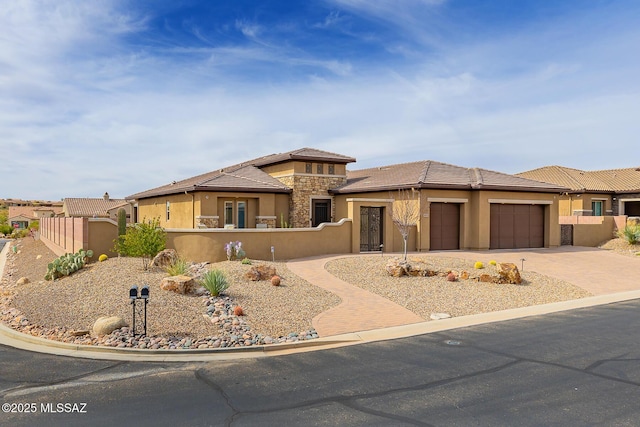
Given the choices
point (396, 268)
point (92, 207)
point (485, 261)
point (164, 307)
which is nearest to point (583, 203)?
point (485, 261)

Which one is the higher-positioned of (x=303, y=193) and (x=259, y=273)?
(x=303, y=193)

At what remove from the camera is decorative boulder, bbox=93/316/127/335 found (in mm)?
11820

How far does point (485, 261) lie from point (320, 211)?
1142 centimetres

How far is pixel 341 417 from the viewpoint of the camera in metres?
6.95

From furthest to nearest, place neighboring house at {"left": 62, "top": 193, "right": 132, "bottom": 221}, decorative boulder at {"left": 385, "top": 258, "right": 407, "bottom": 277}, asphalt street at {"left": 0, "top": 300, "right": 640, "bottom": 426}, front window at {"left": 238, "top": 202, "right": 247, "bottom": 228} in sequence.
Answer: neighboring house at {"left": 62, "top": 193, "right": 132, "bottom": 221}, front window at {"left": 238, "top": 202, "right": 247, "bottom": 228}, decorative boulder at {"left": 385, "top": 258, "right": 407, "bottom": 277}, asphalt street at {"left": 0, "top": 300, "right": 640, "bottom": 426}

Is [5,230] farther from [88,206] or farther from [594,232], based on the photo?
[594,232]

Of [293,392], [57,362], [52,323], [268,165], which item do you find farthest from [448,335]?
[268,165]

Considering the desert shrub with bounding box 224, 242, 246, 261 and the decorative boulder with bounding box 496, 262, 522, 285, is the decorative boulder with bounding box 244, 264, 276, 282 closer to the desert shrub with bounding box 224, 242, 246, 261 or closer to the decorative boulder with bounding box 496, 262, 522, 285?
the desert shrub with bounding box 224, 242, 246, 261

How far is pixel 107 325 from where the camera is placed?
11.9 metres

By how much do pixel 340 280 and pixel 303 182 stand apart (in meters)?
13.1

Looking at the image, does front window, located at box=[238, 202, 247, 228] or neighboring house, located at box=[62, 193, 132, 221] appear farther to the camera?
neighboring house, located at box=[62, 193, 132, 221]

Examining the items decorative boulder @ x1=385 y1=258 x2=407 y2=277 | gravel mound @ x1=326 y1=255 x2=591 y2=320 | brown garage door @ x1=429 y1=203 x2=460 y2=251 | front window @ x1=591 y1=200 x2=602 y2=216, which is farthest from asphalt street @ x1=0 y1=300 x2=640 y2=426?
front window @ x1=591 y1=200 x2=602 y2=216

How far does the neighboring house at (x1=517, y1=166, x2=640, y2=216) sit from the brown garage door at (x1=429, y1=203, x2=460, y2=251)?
642 inches

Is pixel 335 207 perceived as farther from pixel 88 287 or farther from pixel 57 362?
pixel 57 362
